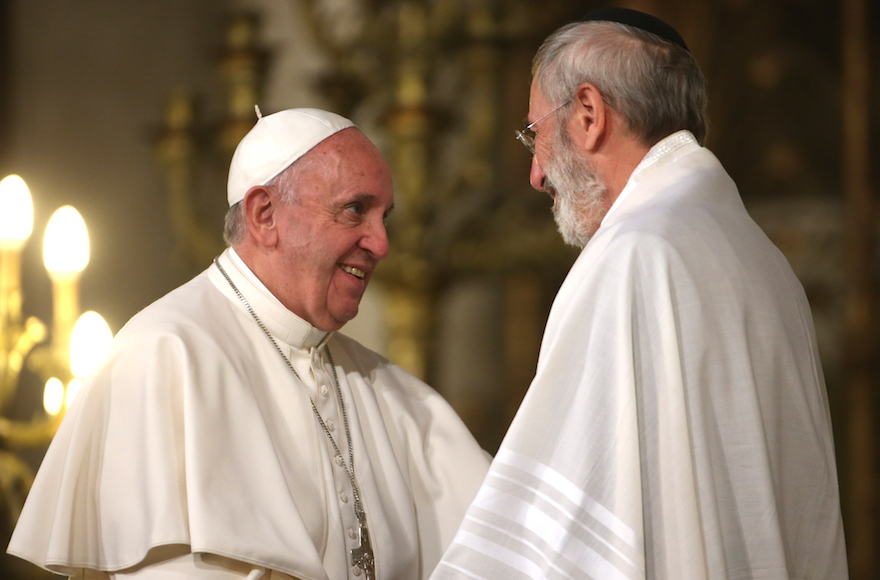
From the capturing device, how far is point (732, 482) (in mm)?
1884

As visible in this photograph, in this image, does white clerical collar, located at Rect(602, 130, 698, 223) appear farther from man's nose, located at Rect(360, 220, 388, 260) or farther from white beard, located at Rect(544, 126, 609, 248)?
man's nose, located at Rect(360, 220, 388, 260)

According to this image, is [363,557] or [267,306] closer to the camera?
[363,557]

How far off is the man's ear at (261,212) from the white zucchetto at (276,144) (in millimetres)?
48

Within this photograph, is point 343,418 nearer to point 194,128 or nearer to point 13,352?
point 13,352

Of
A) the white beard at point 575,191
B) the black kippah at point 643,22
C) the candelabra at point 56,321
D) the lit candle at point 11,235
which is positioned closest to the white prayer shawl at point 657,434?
the white beard at point 575,191

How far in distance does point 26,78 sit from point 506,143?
9.76 ft

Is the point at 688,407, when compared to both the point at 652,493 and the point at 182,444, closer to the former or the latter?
the point at 652,493

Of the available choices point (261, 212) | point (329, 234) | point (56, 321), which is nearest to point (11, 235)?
point (56, 321)

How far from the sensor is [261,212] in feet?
8.80

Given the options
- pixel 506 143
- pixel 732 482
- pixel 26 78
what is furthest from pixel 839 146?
pixel 26 78

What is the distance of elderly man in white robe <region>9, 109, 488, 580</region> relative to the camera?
225 centimetres

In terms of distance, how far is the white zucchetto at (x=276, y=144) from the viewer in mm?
2713

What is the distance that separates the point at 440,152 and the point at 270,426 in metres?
4.21

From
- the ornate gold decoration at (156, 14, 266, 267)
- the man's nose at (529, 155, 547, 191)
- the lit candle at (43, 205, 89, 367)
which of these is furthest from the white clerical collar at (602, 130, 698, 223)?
the ornate gold decoration at (156, 14, 266, 267)
